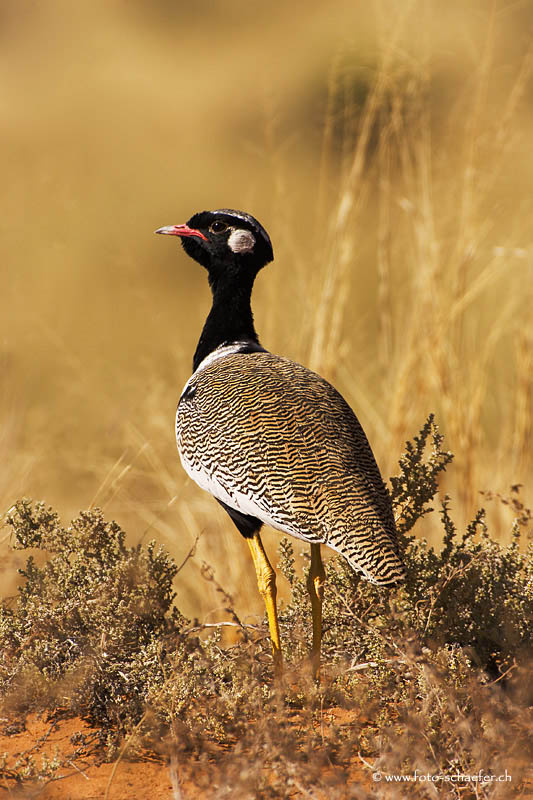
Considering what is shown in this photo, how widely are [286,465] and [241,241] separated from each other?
1.34 metres

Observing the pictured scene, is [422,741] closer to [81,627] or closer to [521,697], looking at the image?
[521,697]

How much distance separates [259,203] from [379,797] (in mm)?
17131

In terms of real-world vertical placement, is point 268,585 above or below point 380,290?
below

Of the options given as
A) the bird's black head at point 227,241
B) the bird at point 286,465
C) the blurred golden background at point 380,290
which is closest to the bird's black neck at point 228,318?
the bird's black head at point 227,241

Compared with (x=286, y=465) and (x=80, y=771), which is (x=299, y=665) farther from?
(x=80, y=771)

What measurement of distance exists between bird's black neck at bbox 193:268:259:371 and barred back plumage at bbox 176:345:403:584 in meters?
0.42

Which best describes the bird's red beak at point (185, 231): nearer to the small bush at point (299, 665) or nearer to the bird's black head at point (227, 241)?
the bird's black head at point (227, 241)

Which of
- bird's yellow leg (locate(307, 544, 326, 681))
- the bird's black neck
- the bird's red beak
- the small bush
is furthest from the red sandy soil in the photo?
the bird's red beak

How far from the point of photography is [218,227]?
4.13 meters

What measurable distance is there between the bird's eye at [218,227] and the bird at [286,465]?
1.98ft

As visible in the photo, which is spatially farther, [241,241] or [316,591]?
[241,241]

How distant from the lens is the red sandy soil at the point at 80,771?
2.63 meters

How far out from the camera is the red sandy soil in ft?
8.64

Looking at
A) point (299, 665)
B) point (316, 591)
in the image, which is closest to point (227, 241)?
point (316, 591)
